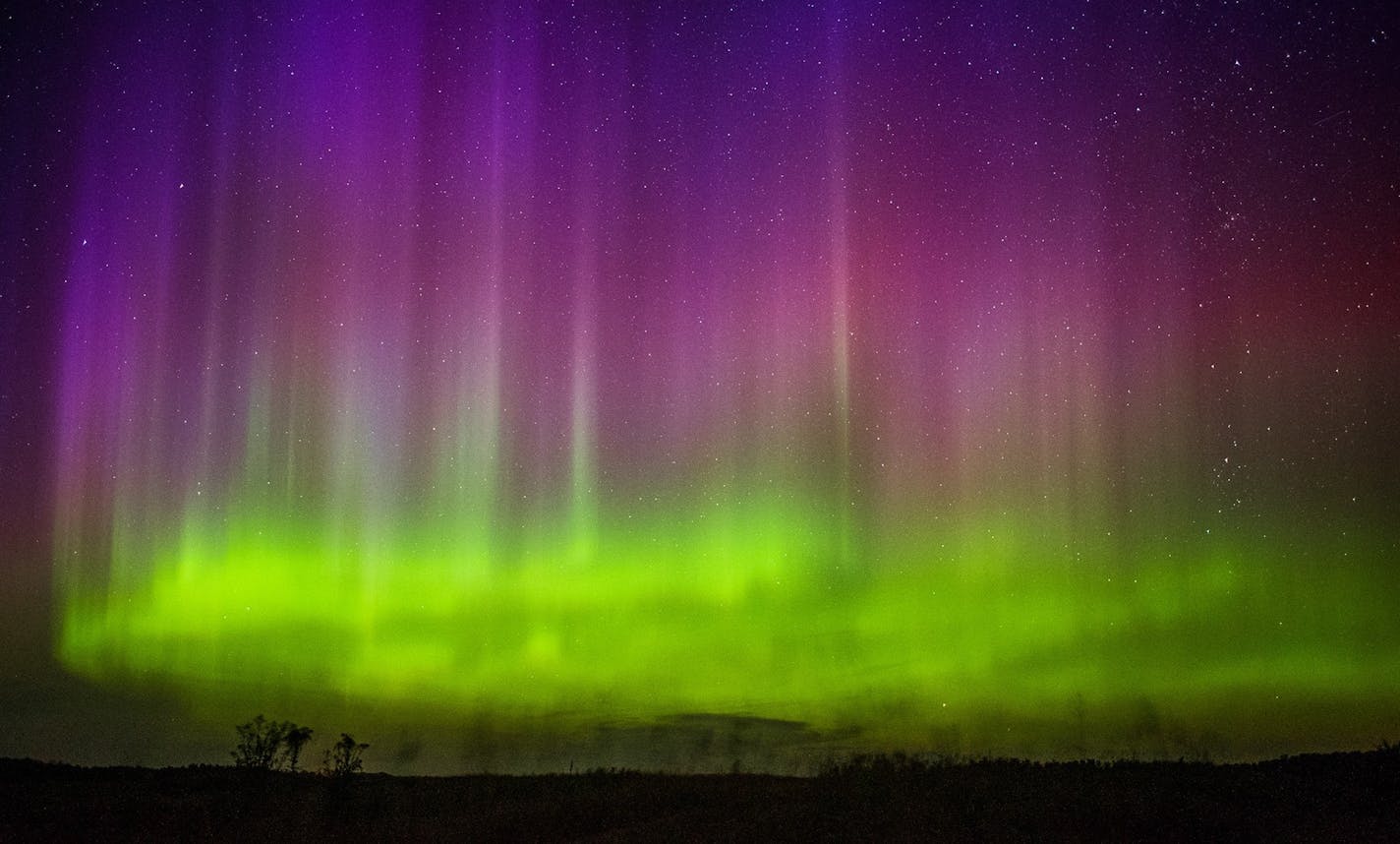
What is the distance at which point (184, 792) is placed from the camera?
32.2 meters

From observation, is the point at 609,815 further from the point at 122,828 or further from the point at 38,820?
the point at 38,820

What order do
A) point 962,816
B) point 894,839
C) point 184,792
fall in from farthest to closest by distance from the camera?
point 184,792, point 962,816, point 894,839

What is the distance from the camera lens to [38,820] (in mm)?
25688

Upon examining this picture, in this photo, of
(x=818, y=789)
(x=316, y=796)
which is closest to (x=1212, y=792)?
(x=818, y=789)

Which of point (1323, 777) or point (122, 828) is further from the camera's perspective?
point (1323, 777)

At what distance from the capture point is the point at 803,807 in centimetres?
2411

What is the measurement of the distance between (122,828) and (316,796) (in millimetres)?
5548

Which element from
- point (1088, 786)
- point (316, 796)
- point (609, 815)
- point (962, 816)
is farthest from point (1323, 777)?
point (316, 796)

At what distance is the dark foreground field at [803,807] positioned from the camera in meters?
22.1

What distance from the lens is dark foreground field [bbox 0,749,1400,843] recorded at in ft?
72.4

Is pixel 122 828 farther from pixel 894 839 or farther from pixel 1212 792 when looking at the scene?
pixel 1212 792

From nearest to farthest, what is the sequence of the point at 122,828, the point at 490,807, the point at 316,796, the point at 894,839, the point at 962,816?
the point at 894,839, the point at 962,816, the point at 122,828, the point at 490,807, the point at 316,796

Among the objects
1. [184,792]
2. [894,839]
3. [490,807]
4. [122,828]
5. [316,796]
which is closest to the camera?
[894,839]

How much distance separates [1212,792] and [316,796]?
24310 mm
